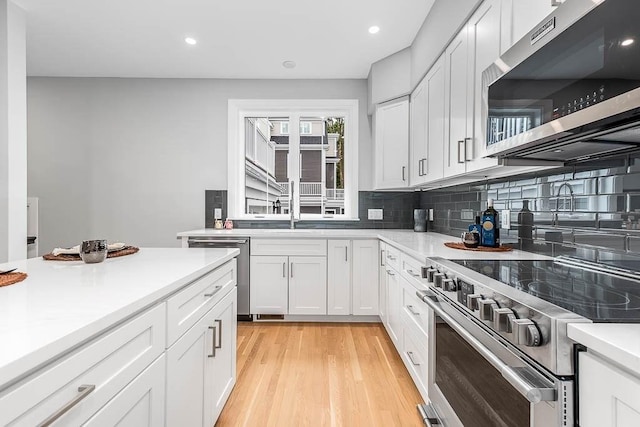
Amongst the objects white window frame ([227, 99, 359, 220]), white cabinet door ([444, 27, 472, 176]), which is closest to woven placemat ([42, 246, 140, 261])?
white cabinet door ([444, 27, 472, 176])

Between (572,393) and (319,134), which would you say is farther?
→ (319,134)

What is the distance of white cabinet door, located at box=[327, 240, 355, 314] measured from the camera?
310 cm

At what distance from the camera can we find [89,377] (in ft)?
2.24

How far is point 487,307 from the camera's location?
0.94 metres

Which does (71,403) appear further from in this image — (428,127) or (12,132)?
(12,132)

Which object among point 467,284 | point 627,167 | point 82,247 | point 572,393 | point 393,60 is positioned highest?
point 393,60

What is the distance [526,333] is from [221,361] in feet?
4.53

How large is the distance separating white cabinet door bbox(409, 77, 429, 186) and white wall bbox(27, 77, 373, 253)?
761 mm

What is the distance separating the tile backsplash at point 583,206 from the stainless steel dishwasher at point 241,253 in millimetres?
2156

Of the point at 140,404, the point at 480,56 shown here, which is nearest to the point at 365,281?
the point at 480,56

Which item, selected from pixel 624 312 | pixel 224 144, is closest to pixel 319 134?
pixel 224 144

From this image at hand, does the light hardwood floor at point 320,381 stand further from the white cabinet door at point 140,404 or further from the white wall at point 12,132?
the white wall at point 12,132

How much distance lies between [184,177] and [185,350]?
2.89m

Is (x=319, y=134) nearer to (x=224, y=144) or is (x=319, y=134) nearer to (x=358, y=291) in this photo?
(x=224, y=144)
